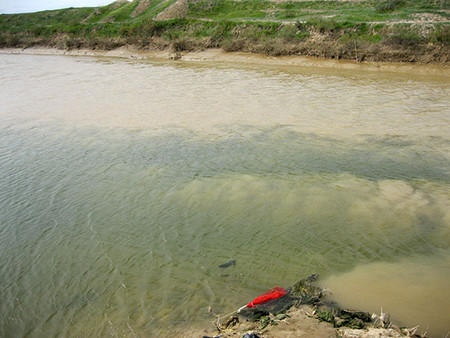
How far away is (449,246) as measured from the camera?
4879mm

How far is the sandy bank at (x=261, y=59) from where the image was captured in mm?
17578

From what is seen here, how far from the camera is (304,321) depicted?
340cm

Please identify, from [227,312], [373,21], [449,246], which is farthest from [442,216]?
[373,21]

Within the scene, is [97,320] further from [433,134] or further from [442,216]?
[433,134]

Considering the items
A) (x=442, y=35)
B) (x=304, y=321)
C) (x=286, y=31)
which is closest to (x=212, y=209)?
(x=304, y=321)

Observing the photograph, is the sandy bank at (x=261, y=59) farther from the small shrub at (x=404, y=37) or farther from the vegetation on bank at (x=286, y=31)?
the small shrub at (x=404, y=37)

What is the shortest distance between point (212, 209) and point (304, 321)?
2932 mm

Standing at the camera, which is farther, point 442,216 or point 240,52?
point 240,52

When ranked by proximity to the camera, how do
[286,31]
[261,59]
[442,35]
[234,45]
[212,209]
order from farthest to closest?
1. [234,45]
2. [286,31]
3. [261,59]
4. [442,35]
5. [212,209]

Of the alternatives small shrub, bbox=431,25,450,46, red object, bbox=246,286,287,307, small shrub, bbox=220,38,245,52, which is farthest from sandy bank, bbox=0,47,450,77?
red object, bbox=246,286,287,307

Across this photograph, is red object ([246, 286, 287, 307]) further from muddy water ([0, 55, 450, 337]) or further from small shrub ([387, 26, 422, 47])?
small shrub ([387, 26, 422, 47])

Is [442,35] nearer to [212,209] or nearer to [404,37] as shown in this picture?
[404,37]

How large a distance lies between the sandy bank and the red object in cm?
1677

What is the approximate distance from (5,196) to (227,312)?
17.0 ft
